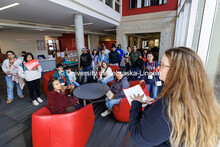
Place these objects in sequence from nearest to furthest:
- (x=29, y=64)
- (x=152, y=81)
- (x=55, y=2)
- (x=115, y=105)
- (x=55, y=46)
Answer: (x=115, y=105)
(x=29, y=64)
(x=152, y=81)
(x=55, y=2)
(x=55, y=46)

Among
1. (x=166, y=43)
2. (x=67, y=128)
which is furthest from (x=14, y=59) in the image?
(x=166, y=43)

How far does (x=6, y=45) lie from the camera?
8.56 m

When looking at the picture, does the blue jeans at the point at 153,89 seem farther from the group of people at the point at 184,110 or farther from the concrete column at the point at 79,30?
the concrete column at the point at 79,30

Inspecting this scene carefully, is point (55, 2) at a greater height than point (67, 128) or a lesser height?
greater

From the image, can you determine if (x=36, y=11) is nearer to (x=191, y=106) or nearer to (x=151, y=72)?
(x=151, y=72)

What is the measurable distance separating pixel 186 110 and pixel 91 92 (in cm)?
241

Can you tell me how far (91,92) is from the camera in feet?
9.32

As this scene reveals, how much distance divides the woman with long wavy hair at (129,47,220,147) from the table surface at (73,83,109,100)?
1998 mm

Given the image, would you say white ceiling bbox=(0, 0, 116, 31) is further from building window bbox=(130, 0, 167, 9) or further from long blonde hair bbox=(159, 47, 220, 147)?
long blonde hair bbox=(159, 47, 220, 147)

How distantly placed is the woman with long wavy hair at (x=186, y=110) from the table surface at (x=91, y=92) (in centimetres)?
200

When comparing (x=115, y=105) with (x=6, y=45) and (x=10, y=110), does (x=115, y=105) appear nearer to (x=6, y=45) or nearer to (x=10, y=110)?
(x=10, y=110)

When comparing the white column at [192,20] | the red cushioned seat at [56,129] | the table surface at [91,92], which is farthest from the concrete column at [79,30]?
the white column at [192,20]

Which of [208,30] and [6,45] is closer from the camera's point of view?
[208,30]

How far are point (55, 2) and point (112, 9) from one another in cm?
395
